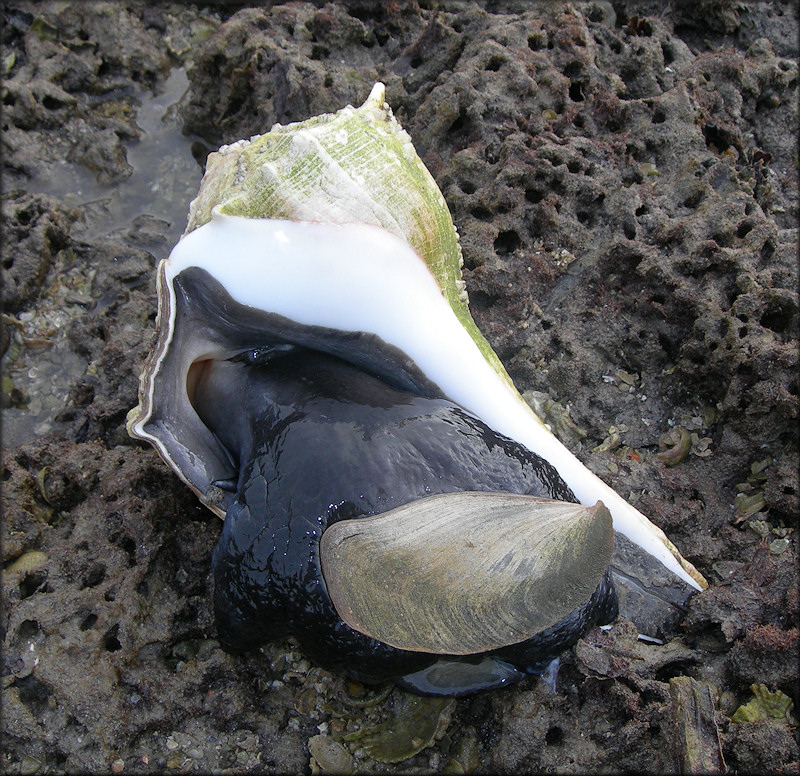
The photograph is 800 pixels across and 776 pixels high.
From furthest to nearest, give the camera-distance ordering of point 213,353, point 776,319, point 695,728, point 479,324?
1. point 479,324
2. point 776,319
3. point 213,353
4. point 695,728

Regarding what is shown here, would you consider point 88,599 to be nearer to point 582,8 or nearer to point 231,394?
point 231,394

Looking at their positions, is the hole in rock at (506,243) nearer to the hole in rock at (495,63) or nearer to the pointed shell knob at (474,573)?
the hole in rock at (495,63)

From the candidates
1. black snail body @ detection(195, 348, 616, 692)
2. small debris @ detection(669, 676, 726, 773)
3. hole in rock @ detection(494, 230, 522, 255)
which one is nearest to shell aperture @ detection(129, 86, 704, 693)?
black snail body @ detection(195, 348, 616, 692)

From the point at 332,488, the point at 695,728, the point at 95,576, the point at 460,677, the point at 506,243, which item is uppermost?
the point at 506,243

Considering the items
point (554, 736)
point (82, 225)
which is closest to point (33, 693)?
point (554, 736)

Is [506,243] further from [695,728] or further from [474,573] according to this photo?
[695,728]

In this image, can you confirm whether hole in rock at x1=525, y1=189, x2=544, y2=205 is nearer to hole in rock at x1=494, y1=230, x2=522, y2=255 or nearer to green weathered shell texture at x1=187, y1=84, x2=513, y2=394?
hole in rock at x1=494, y1=230, x2=522, y2=255
